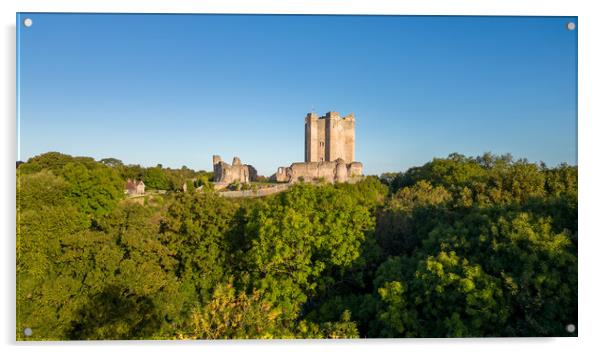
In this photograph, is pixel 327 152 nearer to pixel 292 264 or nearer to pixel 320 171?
pixel 320 171

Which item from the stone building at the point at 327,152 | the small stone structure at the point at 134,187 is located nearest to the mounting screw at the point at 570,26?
the small stone structure at the point at 134,187

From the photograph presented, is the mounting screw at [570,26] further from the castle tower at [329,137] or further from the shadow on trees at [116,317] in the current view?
the castle tower at [329,137]

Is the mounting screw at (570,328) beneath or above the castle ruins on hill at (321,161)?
beneath

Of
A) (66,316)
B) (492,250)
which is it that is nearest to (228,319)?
(66,316)

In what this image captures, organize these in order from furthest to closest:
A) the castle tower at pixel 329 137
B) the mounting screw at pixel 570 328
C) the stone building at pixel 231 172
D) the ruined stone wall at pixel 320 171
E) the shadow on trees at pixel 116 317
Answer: the castle tower at pixel 329 137 → the ruined stone wall at pixel 320 171 → the stone building at pixel 231 172 → the shadow on trees at pixel 116 317 → the mounting screw at pixel 570 328

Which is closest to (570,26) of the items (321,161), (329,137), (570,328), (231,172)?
(570,328)

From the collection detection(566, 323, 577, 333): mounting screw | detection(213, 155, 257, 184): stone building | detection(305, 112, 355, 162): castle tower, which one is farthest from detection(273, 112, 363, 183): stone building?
detection(566, 323, 577, 333): mounting screw
